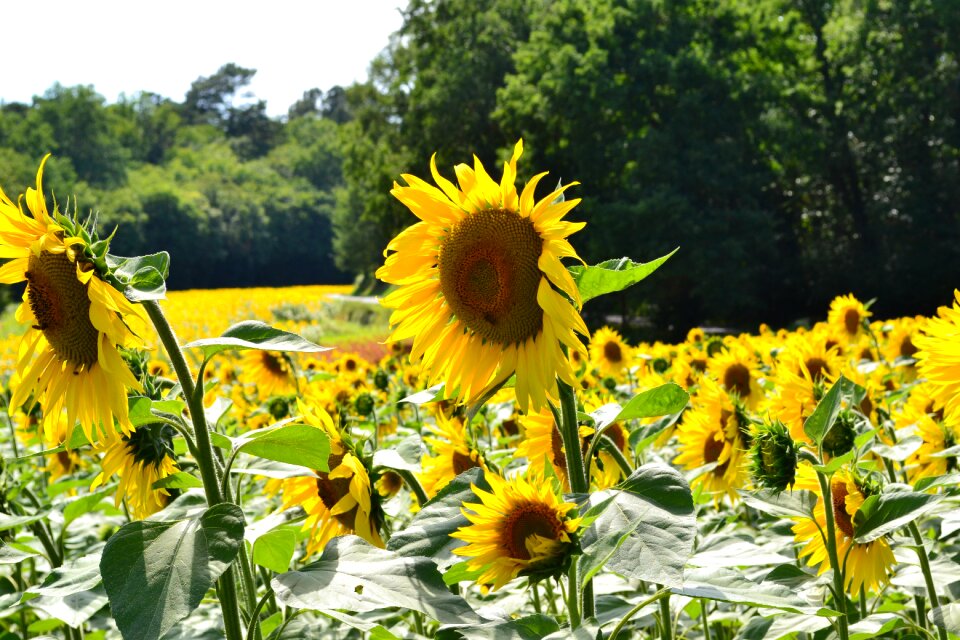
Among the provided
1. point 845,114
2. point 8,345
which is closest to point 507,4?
point 845,114

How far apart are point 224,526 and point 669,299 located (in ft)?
68.3

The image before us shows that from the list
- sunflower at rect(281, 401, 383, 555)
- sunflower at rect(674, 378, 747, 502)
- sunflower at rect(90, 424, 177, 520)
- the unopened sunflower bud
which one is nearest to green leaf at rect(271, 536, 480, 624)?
sunflower at rect(281, 401, 383, 555)

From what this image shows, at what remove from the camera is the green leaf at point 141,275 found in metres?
1.21

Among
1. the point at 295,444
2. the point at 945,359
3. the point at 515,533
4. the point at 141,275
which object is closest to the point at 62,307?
the point at 141,275

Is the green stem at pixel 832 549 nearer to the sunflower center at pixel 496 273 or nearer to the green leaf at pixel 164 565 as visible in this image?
the sunflower center at pixel 496 273

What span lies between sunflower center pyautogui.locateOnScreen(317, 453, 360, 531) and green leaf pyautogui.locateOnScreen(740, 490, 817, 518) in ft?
Answer: 2.38

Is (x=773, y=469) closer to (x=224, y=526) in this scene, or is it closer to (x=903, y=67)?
(x=224, y=526)

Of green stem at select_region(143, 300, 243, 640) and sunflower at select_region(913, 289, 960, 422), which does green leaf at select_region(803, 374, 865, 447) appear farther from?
green stem at select_region(143, 300, 243, 640)

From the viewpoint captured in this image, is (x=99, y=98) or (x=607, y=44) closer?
(x=607, y=44)

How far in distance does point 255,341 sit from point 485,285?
1.22ft

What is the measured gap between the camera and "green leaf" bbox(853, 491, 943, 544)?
1.34 meters

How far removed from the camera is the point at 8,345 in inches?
485

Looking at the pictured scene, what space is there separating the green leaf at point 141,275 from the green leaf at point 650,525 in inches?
25.4

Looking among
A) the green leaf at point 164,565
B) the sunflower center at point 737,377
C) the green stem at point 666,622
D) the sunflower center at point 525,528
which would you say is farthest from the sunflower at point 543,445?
the sunflower center at point 737,377
